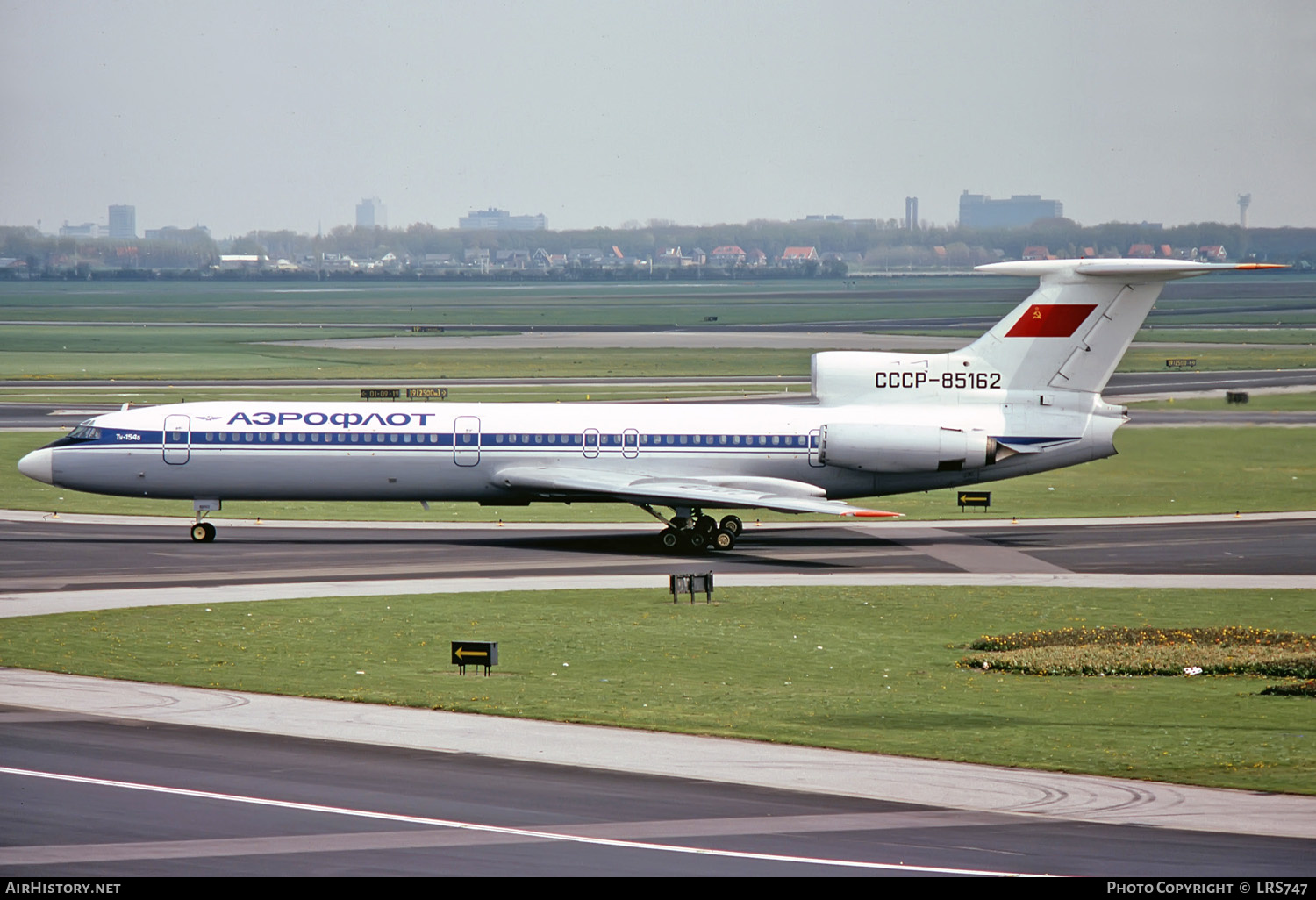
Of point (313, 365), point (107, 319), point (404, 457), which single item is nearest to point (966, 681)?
point (404, 457)

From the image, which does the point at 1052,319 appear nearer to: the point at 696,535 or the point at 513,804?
the point at 696,535

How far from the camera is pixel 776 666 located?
90.6ft

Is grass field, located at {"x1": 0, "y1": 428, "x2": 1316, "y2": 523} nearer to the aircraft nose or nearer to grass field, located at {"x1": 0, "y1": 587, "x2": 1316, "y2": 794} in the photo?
the aircraft nose

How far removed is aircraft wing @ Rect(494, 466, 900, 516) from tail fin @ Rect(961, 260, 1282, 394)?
636 centimetres

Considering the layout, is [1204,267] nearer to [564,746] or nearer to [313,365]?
[564,746]

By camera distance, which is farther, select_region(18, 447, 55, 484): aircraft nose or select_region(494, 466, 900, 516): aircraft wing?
select_region(18, 447, 55, 484): aircraft nose

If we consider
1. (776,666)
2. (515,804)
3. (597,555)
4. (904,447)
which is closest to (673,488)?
(597,555)

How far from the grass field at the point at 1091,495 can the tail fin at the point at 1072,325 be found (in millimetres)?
8014

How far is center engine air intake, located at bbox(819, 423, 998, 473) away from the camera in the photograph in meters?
43.5

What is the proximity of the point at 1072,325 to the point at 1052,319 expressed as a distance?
572mm

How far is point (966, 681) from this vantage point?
2628 centimetres

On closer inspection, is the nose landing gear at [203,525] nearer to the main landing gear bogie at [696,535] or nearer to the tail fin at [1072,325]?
the main landing gear bogie at [696,535]

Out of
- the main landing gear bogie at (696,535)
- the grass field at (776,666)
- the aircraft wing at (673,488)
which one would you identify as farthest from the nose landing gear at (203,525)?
the main landing gear bogie at (696,535)

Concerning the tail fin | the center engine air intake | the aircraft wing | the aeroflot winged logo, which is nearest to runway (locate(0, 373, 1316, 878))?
the aircraft wing
